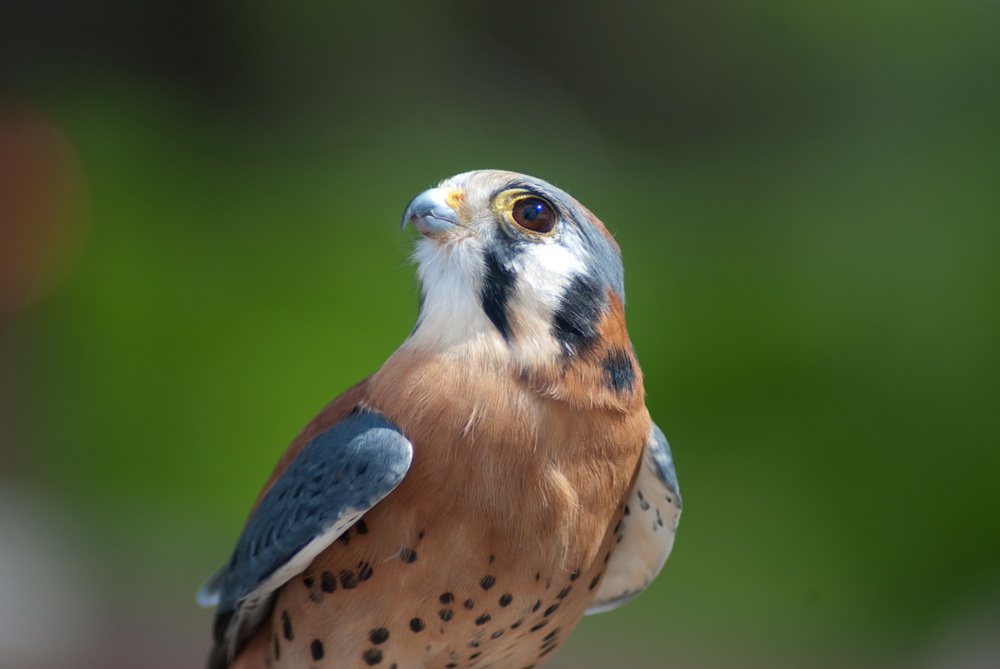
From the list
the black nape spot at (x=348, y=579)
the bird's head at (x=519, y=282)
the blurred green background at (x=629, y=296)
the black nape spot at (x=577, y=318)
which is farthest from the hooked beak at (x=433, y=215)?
the blurred green background at (x=629, y=296)

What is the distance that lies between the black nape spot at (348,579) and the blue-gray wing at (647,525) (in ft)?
1.79

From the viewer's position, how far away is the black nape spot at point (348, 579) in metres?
1.68

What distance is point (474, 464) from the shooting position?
1629mm

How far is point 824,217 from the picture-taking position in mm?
4867

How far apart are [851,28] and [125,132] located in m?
3.82

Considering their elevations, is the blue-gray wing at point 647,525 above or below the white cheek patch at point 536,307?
below

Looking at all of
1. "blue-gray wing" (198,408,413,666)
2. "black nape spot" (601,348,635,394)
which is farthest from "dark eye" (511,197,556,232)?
"blue-gray wing" (198,408,413,666)

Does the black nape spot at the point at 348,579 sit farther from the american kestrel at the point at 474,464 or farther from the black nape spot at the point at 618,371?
the black nape spot at the point at 618,371

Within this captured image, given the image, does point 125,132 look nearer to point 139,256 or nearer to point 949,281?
point 139,256

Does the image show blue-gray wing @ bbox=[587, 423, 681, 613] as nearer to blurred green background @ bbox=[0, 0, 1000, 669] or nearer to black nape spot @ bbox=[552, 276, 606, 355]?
black nape spot @ bbox=[552, 276, 606, 355]

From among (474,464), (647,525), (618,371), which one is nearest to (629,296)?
(647,525)

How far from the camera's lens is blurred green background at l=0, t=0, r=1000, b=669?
15.0 ft

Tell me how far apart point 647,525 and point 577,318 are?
49 centimetres

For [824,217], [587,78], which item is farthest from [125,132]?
[824,217]
